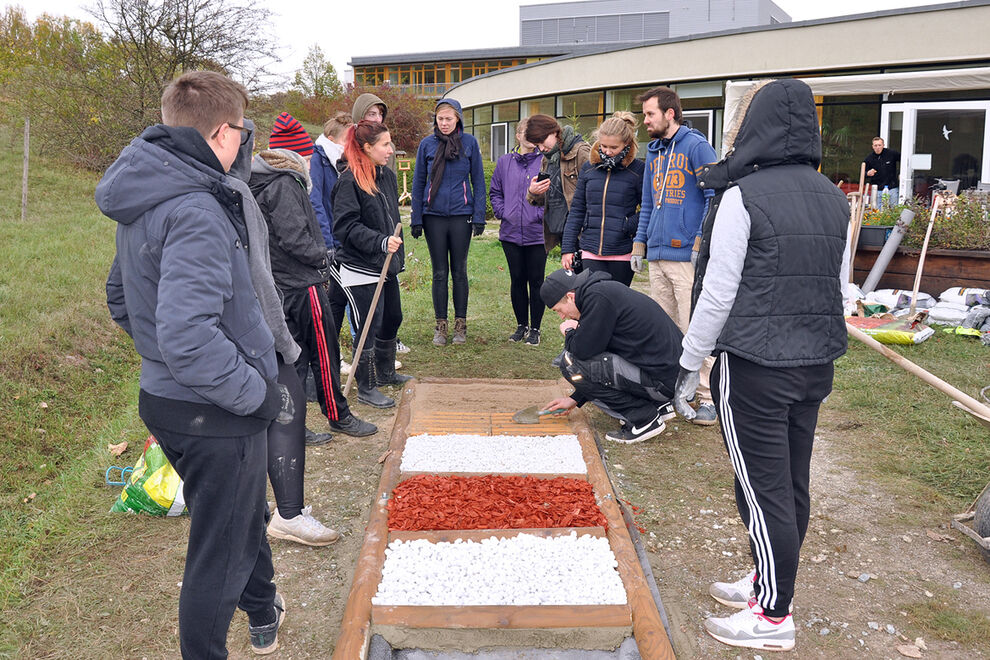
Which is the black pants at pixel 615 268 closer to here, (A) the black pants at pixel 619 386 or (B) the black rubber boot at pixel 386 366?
(A) the black pants at pixel 619 386

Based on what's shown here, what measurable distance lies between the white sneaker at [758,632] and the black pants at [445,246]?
435cm

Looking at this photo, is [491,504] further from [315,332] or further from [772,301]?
[772,301]

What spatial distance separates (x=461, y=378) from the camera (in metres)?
6.14

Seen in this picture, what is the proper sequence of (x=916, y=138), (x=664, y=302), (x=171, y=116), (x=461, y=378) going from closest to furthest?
(x=171, y=116) < (x=664, y=302) < (x=461, y=378) < (x=916, y=138)

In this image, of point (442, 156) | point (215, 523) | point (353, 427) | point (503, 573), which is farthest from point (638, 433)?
point (215, 523)

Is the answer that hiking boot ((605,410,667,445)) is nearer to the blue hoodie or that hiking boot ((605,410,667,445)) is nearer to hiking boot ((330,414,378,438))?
hiking boot ((330,414,378,438))

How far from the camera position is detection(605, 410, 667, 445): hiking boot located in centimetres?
493

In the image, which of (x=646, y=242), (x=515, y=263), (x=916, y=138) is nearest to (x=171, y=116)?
(x=646, y=242)

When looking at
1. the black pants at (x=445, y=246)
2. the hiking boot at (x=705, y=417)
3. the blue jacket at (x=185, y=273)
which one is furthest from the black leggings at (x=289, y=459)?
the black pants at (x=445, y=246)

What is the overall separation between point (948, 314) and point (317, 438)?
262 inches

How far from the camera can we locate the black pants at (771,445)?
8.64 feet

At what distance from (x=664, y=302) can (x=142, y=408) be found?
13.0 ft

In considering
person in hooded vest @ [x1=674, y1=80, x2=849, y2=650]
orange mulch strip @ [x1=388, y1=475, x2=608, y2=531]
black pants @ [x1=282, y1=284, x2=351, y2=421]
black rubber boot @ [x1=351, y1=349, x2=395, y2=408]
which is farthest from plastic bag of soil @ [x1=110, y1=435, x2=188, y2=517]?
person in hooded vest @ [x1=674, y1=80, x2=849, y2=650]

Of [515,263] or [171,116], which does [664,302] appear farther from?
[171,116]
